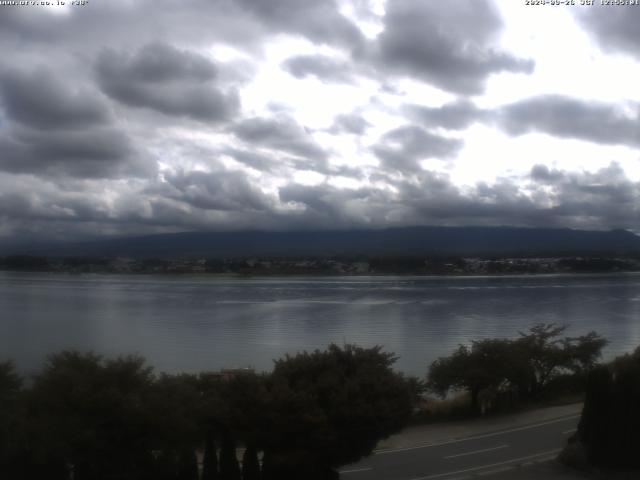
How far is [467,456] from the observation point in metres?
13.5

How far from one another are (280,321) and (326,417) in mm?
32783

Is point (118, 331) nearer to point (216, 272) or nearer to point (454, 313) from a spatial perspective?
point (454, 313)

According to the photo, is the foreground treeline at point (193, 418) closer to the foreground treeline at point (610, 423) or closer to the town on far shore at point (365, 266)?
the foreground treeline at point (610, 423)

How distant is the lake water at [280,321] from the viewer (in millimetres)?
31250

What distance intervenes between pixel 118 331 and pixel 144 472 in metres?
30.8

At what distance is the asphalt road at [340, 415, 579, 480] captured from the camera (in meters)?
12.2

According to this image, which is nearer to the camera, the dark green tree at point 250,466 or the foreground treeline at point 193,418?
the foreground treeline at point 193,418

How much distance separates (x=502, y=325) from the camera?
41094 mm

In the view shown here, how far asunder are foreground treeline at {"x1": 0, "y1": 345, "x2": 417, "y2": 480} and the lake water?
1254 cm

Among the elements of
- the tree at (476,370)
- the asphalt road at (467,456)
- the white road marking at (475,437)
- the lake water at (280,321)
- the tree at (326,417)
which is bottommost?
the lake water at (280,321)

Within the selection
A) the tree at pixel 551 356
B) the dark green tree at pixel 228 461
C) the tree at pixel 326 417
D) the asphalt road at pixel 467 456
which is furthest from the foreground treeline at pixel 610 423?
the tree at pixel 551 356

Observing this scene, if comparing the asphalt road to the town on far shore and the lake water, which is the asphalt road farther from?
the town on far shore

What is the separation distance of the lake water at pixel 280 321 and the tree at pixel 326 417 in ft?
40.7

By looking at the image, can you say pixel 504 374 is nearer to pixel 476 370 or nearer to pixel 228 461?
pixel 476 370
